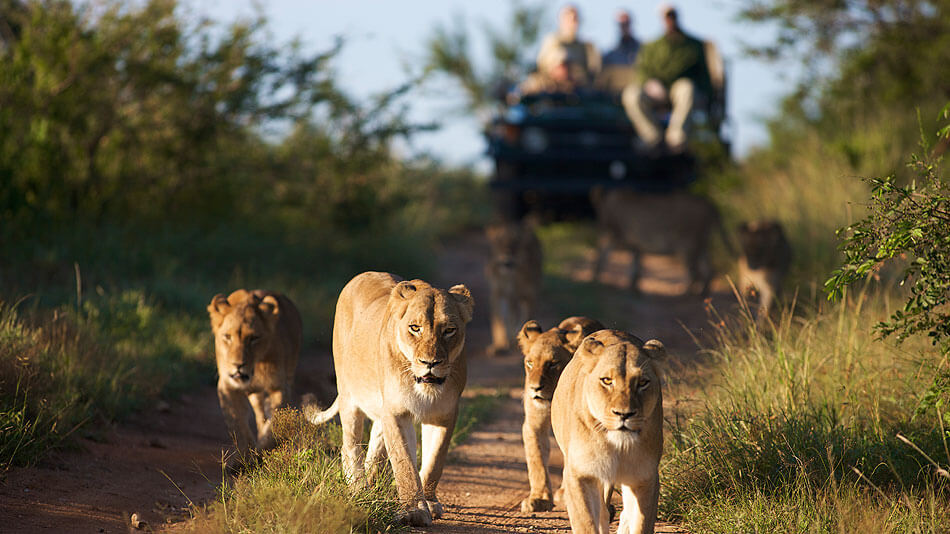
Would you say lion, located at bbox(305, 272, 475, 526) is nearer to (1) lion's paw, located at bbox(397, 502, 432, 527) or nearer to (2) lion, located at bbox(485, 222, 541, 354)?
(1) lion's paw, located at bbox(397, 502, 432, 527)

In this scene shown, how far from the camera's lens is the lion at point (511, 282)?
9.85 meters

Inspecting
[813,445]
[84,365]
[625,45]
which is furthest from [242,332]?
[625,45]

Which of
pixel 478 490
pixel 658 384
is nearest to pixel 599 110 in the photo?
pixel 478 490

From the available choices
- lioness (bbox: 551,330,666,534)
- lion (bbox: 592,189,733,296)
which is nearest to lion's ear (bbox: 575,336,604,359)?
lioness (bbox: 551,330,666,534)

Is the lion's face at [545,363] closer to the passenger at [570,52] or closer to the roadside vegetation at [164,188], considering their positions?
the roadside vegetation at [164,188]

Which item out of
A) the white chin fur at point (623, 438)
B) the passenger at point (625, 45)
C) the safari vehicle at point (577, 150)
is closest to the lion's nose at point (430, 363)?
the white chin fur at point (623, 438)

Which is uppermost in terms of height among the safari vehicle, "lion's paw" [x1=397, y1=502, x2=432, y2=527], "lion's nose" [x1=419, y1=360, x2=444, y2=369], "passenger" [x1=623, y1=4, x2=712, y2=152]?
"passenger" [x1=623, y1=4, x2=712, y2=152]

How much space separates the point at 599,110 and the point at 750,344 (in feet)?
27.2

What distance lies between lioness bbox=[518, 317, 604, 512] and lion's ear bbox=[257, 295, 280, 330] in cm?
157

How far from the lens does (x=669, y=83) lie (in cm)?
1456

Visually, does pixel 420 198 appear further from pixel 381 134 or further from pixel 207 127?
pixel 207 127

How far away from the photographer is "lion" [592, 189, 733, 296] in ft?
41.1

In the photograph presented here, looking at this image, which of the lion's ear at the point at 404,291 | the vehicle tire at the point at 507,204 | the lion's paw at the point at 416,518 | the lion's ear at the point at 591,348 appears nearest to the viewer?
the lion's ear at the point at 591,348

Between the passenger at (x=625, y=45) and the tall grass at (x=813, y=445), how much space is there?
1078cm
